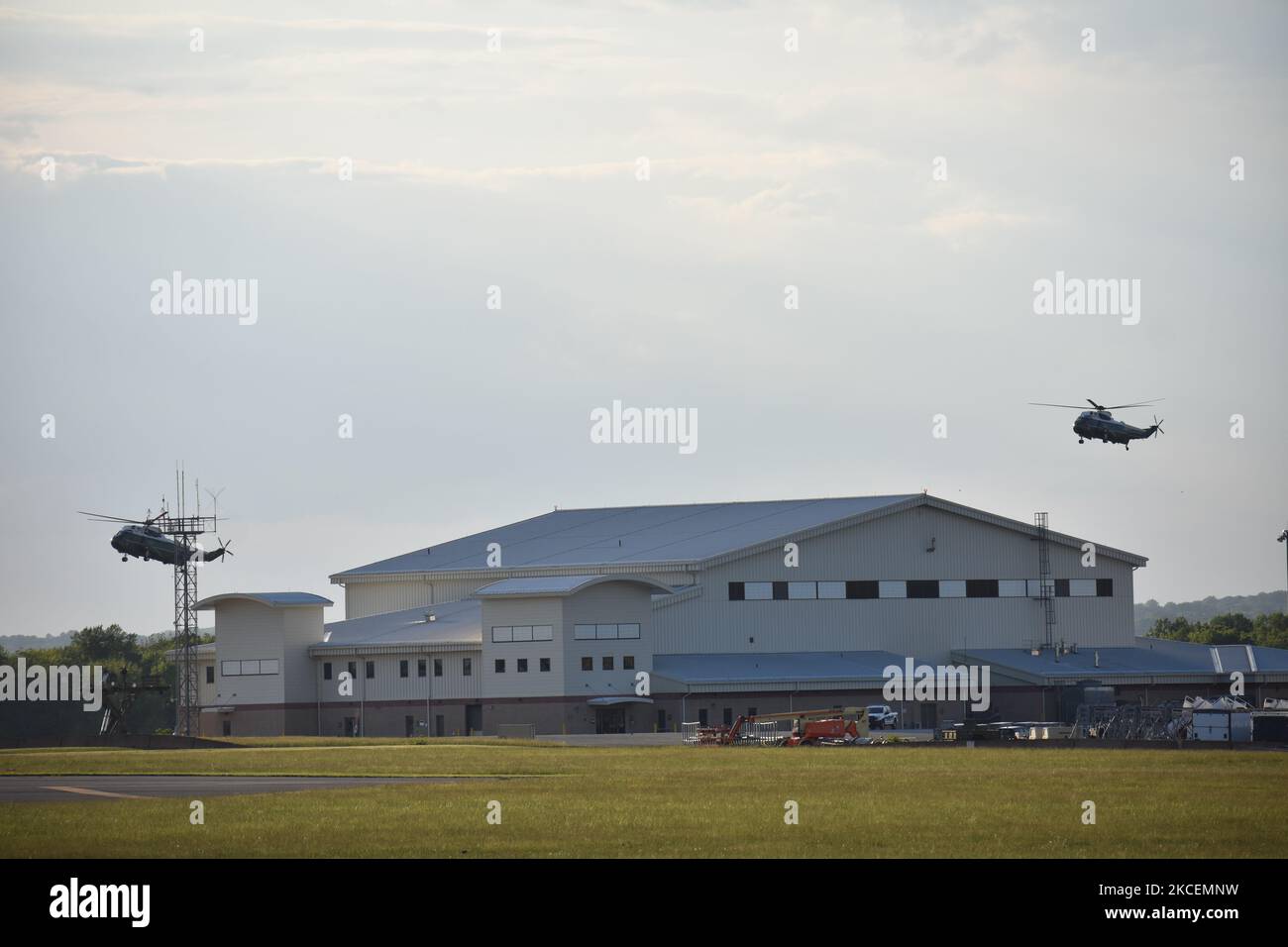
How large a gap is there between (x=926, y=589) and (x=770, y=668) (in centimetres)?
1327

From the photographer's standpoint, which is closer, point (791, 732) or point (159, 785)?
point (159, 785)

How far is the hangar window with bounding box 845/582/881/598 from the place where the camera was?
105m

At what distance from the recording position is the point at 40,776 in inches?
2007

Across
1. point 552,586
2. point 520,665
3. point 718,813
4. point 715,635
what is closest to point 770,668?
point 715,635

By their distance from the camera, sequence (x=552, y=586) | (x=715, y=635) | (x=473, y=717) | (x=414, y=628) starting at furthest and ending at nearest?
(x=414, y=628)
(x=715, y=635)
(x=473, y=717)
(x=552, y=586)

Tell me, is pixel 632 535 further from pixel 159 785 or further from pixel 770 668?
pixel 159 785

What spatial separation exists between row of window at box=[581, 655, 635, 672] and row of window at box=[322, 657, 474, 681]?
6369mm

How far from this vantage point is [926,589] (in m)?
107

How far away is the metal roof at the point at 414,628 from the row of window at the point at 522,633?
1386 mm

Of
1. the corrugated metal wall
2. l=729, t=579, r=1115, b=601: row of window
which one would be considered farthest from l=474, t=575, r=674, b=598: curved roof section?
l=729, t=579, r=1115, b=601: row of window

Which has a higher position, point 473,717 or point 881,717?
point 473,717

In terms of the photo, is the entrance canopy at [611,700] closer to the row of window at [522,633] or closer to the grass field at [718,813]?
the row of window at [522,633]

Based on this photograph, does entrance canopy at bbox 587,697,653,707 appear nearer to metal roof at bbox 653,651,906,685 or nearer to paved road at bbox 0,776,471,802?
metal roof at bbox 653,651,906,685

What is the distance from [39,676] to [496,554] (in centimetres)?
4046
